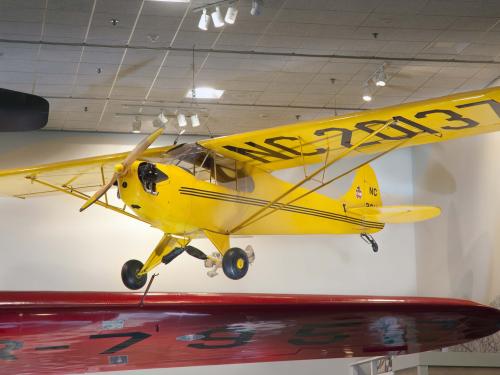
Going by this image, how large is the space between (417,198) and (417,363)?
6227 mm

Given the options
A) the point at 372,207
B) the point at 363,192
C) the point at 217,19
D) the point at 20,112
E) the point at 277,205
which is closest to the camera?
the point at 20,112

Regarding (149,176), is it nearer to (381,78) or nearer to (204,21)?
(204,21)

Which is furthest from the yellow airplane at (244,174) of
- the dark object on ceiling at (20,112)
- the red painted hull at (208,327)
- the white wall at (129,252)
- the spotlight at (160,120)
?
the red painted hull at (208,327)

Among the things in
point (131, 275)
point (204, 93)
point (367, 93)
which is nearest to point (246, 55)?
point (204, 93)

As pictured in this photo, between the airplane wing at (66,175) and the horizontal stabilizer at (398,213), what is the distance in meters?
2.85

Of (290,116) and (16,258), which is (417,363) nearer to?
(290,116)

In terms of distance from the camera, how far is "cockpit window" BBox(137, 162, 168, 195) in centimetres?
744

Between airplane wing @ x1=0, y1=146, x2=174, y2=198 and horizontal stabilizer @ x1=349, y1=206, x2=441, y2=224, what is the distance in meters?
2.85

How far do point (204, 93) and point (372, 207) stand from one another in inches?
102

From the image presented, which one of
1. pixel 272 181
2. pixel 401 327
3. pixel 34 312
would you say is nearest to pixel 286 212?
pixel 272 181

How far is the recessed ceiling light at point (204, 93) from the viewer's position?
10.3 metres

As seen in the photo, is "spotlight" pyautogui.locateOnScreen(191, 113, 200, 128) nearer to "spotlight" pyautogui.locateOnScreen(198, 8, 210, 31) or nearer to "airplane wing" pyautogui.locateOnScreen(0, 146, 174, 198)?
"airplane wing" pyautogui.locateOnScreen(0, 146, 174, 198)

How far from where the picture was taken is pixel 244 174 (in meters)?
8.63

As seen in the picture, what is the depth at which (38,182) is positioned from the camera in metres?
9.56
